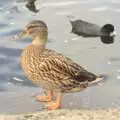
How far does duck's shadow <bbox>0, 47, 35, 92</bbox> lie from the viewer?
910 centimetres

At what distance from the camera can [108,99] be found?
27.7 ft

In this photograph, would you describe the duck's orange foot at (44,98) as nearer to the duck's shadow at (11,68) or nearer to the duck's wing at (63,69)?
the duck's wing at (63,69)

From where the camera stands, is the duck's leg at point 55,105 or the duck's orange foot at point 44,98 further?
the duck's orange foot at point 44,98

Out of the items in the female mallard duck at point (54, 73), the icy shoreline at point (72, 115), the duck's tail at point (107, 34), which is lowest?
the duck's tail at point (107, 34)

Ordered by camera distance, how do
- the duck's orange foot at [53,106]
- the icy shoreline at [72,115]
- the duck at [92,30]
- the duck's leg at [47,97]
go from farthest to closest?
the duck at [92,30] < the duck's leg at [47,97] < the duck's orange foot at [53,106] < the icy shoreline at [72,115]

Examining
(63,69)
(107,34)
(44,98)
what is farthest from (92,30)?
(63,69)

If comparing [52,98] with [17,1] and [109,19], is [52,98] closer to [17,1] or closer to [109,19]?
[109,19]

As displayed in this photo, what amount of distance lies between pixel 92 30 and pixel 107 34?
1.39ft

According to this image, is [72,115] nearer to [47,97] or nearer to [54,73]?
[54,73]

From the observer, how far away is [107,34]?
41.5ft

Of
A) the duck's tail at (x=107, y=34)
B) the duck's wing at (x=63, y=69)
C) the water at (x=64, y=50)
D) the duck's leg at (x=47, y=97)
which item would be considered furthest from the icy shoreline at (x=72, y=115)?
the duck's tail at (x=107, y=34)

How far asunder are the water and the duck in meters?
0.18

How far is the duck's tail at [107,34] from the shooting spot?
1220 centimetres

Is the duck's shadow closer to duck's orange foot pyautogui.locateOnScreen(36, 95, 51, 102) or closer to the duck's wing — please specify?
duck's orange foot pyautogui.locateOnScreen(36, 95, 51, 102)
